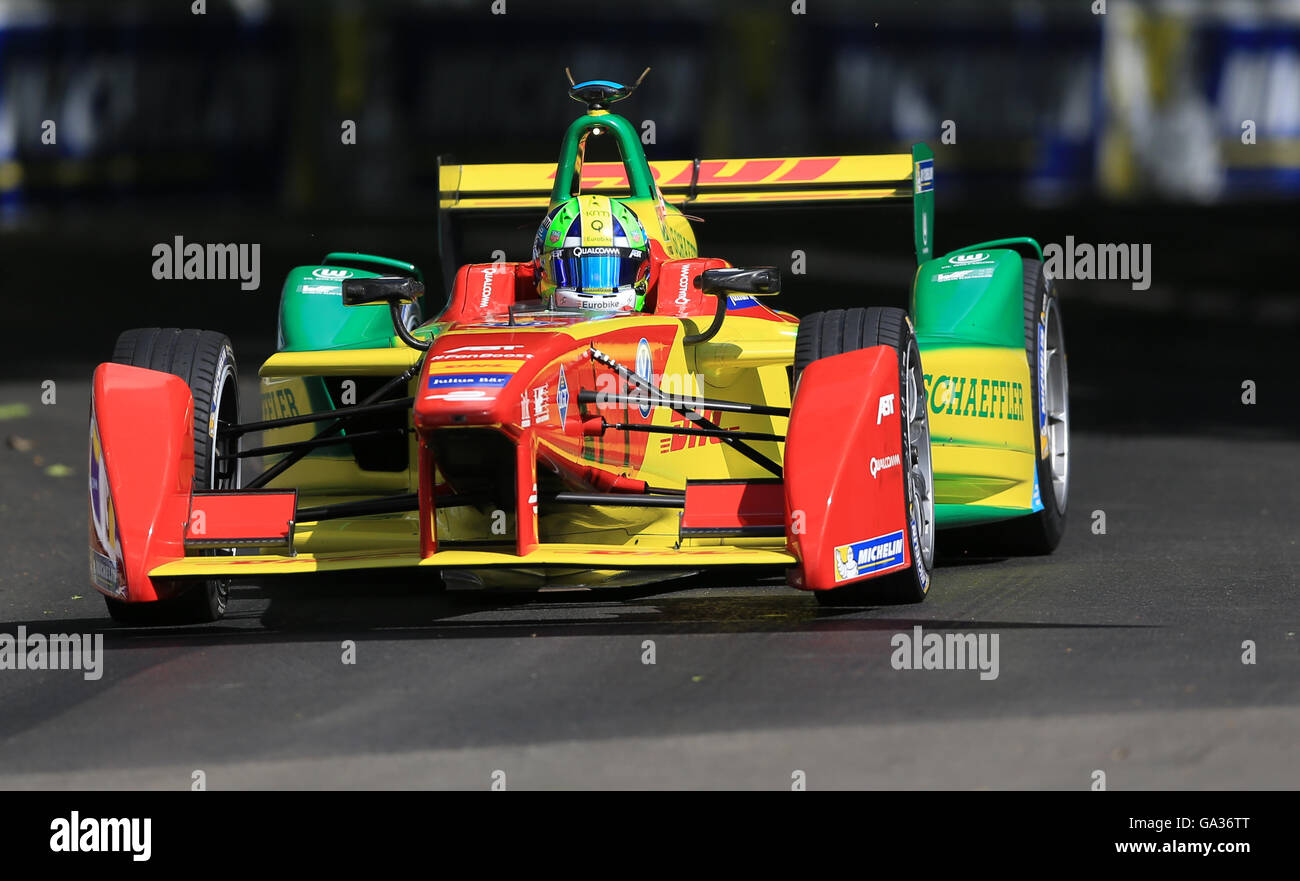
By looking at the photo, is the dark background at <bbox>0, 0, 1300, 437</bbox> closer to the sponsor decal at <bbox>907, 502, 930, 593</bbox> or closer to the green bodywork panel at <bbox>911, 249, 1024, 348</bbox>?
the green bodywork panel at <bbox>911, 249, 1024, 348</bbox>

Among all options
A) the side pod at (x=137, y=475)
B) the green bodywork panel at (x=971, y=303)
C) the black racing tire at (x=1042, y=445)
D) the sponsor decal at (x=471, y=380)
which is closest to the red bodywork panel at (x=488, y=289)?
the side pod at (x=137, y=475)

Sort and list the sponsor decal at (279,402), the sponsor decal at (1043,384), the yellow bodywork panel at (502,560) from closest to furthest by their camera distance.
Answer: the yellow bodywork panel at (502,560), the sponsor decal at (279,402), the sponsor decal at (1043,384)

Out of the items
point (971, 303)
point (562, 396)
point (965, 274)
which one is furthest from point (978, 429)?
point (562, 396)

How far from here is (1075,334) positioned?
22.3 m

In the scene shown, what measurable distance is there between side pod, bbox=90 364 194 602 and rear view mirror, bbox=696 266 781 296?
204cm

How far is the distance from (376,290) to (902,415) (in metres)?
2.21

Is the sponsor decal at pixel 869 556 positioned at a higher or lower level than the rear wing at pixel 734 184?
lower

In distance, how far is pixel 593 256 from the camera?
8.82 meters

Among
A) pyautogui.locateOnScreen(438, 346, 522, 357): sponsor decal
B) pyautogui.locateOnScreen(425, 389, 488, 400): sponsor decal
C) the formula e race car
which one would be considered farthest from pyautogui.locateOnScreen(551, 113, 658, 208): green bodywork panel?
pyautogui.locateOnScreen(425, 389, 488, 400): sponsor decal

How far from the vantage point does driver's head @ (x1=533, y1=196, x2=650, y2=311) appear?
8828 millimetres

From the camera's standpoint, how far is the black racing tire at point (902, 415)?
25.9 ft

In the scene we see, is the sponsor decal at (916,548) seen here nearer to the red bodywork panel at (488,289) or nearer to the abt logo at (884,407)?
the abt logo at (884,407)

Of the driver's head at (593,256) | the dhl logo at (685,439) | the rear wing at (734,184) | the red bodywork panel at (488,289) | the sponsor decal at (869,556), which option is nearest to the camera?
the sponsor decal at (869,556)

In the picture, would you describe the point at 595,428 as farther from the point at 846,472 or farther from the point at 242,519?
the point at 242,519
